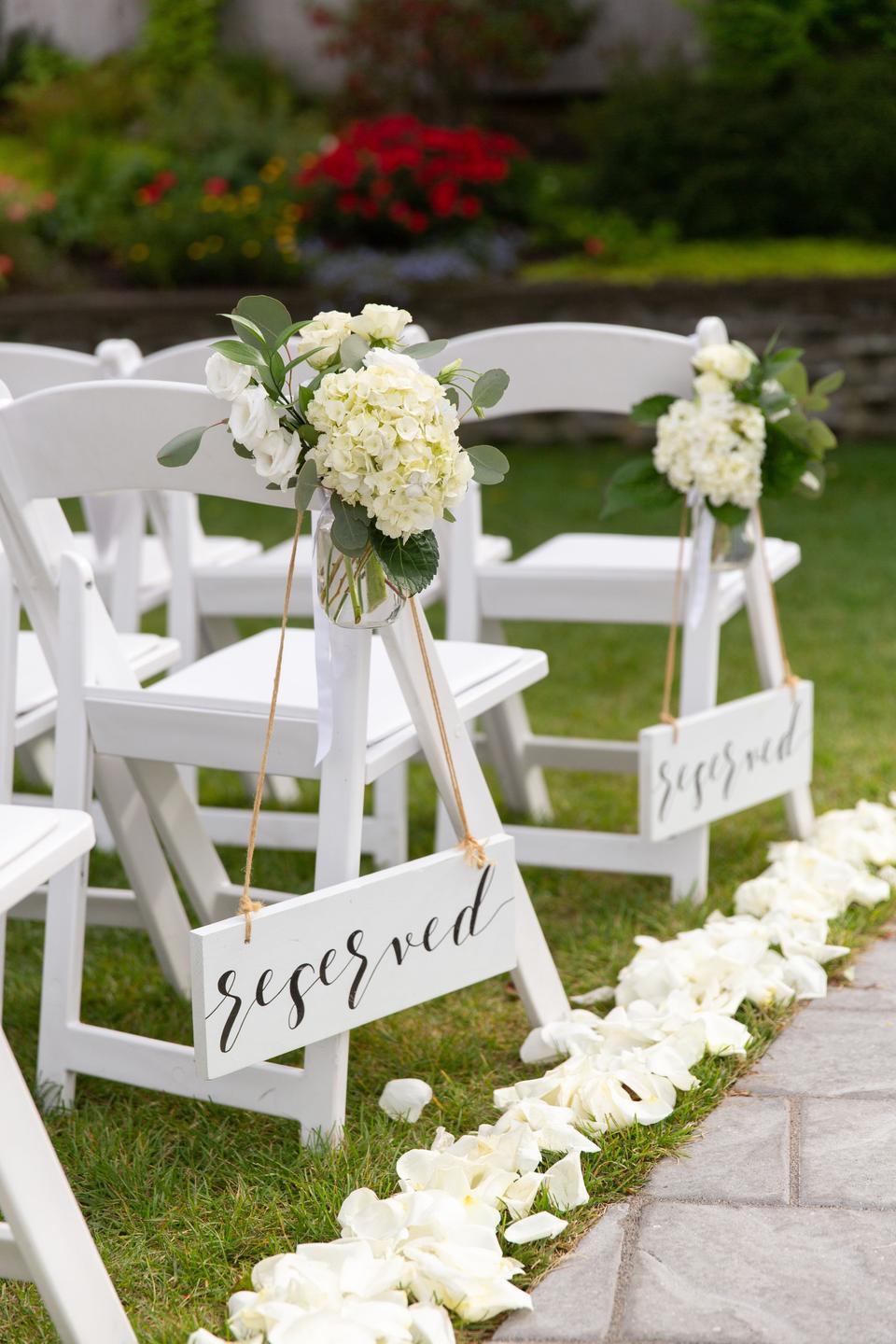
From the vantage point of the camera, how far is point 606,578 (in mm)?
3084

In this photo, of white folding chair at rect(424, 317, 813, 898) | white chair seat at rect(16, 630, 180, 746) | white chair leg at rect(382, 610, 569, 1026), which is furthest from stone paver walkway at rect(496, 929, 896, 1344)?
white chair seat at rect(16, 630, 180, 746)

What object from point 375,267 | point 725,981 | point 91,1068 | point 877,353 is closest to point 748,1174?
point 725,981

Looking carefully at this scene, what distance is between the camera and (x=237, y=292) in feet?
31.3

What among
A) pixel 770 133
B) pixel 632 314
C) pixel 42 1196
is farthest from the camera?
pixel 770 133

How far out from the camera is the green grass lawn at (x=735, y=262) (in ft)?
31.0

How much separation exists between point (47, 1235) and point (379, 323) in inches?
43.7

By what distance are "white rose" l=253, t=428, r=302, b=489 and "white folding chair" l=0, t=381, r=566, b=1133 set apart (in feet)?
0.19

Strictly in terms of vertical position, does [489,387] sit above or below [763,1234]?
above

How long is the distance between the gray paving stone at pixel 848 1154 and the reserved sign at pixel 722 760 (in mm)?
682

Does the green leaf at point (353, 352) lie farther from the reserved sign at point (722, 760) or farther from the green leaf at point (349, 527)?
the reserved sign at point (722, 760)

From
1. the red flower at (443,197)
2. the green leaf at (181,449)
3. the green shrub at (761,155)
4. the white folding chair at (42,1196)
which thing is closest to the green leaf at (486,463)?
the green leaf at (181,449)

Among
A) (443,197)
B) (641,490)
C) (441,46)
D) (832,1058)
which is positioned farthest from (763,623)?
(441,46)

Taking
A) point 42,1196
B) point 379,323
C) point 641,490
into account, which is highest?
point 379,323

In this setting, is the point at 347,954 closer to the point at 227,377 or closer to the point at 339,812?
the point at 339,812
